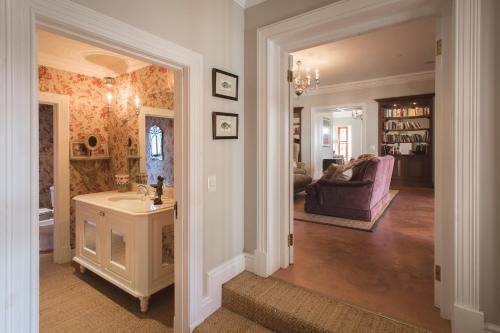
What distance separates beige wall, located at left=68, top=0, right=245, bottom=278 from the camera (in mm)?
1756

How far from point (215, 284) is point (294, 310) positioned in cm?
63

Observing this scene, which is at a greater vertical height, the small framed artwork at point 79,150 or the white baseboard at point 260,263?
the small framed artwork at point 79,150

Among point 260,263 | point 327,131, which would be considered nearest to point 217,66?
point 260,263

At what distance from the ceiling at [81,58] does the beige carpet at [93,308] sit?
96.5 inches

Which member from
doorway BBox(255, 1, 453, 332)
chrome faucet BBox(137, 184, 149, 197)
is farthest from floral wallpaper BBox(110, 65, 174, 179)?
doorway BBox(255, 1, 453, 332)

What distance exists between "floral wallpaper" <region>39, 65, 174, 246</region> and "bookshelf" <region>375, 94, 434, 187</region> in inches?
235

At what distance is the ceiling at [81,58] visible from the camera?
2.83 metres

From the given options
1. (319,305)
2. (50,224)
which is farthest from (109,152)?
(319,305)

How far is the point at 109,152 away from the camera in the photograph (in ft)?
12.5

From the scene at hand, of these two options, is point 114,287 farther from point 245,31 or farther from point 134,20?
point 245,31

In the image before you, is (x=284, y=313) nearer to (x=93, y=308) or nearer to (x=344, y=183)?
(x=93, y=308)

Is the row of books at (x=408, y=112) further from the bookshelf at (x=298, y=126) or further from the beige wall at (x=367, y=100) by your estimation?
the bookshelf at (x=298, y=126)

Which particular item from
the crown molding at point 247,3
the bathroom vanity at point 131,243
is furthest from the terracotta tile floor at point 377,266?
the crown molding at point 247,3

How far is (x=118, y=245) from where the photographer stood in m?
2.58
